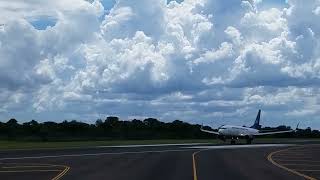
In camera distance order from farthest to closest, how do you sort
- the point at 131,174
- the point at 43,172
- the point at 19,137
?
the point at 19,137 → the point at 43,172 → the point at 131,174

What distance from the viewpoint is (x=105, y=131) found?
139m

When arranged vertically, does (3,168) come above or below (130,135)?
below

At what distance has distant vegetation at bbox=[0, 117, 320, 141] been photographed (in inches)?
4530

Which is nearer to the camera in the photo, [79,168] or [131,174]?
[131,174]

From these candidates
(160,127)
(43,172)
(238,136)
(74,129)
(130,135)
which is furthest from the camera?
(160,127)

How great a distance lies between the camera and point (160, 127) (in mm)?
167375

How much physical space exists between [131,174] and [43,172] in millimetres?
4772

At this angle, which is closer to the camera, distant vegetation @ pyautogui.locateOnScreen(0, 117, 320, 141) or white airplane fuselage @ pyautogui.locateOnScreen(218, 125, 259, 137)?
white airplane fuselage @ pyautogui.locateOnScreen(218, 125, 259, 137)

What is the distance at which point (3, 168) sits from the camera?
1373 inches

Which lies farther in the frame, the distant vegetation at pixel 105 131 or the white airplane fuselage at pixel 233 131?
the distant vegetation at pixel 105 131

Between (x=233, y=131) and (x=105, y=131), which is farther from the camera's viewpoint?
(x=105, y=131)

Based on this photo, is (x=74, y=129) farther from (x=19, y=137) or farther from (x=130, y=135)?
(x=19, y=137)

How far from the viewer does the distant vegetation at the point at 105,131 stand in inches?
4530

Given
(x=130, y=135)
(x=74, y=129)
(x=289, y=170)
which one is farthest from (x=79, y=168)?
(x=74, y=129)
